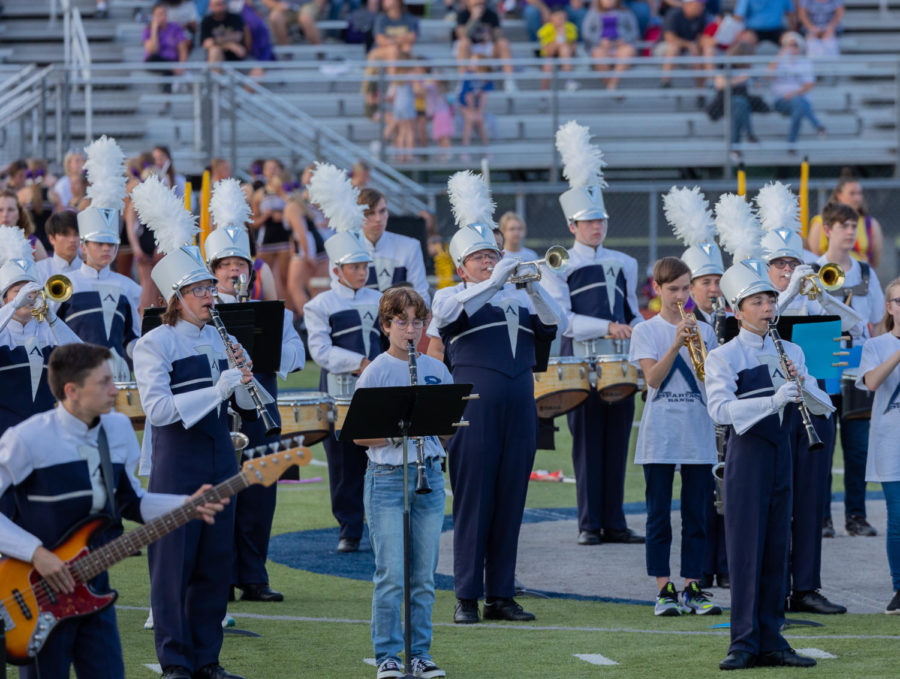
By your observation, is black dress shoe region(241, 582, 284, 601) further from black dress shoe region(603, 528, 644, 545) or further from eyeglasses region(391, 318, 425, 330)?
black dress shoe region(603, 528, 644, 545)

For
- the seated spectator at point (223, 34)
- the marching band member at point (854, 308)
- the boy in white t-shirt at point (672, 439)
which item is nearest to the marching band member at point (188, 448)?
the boy in white t-shirt at point (672, 439)

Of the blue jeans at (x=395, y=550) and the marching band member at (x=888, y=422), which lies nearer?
the blue jeans at (x=395, y=550)

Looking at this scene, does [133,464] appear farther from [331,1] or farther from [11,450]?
[331,1]

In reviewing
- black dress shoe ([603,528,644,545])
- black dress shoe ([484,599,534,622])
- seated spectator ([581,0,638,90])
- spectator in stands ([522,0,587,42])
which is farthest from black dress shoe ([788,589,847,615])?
spectator in stands ([522,0,587,42])

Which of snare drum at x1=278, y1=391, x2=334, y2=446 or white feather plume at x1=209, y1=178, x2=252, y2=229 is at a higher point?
white feather plume at x1=209, y1=178, x2=252, y2=229

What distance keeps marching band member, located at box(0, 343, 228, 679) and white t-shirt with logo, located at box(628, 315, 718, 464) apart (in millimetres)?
3630

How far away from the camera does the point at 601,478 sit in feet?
35.4

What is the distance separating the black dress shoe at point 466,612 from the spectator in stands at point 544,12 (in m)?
15.4

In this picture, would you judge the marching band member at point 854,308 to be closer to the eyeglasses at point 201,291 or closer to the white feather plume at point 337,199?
the white feather plume at point 337,199

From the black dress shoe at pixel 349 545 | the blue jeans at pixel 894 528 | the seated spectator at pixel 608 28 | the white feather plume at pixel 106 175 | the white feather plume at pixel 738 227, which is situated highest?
A: the seated spectator at pixel 608 28

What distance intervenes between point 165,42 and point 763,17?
7.92 metres

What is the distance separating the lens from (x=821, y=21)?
2319 cm

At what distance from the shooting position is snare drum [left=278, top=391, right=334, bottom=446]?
31.2 ft

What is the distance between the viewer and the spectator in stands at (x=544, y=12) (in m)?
23.0
